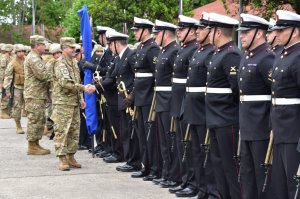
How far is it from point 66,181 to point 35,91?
10.1 feet

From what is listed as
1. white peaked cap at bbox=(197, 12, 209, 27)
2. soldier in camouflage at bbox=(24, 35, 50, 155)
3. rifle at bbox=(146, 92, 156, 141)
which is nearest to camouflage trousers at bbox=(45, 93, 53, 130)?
soldier in camouflage at bbox=(24, 35, 50, 155)

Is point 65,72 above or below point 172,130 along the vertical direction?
above

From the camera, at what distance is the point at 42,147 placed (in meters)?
12.7

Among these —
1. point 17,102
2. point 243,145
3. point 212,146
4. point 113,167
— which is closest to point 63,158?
point 113,167

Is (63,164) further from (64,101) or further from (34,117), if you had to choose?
(34,117)

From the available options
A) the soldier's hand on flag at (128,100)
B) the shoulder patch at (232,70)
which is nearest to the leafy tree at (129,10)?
the soldier's hand on flag at (128,100)

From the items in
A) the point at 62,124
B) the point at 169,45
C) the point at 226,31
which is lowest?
the point at 62,124

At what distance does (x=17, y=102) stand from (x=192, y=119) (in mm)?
8837

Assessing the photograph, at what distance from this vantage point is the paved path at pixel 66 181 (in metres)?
8.45

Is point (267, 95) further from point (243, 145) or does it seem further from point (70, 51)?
point (70, 51)

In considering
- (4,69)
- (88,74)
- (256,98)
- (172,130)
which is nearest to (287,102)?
(256,98)

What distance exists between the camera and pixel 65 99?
10.2m

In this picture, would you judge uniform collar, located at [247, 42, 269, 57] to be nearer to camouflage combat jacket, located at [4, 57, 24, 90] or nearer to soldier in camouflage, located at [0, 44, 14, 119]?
camouflage combat jacket, located at [4, 57, 24, 90]

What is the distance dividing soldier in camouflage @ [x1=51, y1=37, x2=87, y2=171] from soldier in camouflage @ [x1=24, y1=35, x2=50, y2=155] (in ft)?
5.40
